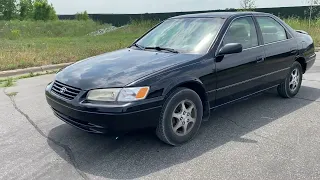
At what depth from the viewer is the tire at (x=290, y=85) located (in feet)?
17.1

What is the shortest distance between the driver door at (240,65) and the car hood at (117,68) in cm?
51

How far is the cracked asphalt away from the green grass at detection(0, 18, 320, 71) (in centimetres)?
492

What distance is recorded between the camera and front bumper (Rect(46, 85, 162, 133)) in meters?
3.11

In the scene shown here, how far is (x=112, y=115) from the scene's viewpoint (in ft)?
10.2

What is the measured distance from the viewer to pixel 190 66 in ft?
11.9

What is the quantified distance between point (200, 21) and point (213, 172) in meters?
2.27

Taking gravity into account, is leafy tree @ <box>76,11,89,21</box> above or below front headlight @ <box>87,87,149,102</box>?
above

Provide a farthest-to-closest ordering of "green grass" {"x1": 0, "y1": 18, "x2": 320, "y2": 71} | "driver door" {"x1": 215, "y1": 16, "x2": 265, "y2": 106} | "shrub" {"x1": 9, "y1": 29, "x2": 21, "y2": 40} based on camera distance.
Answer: "shrub" {"x1": 9, "y1": 29, "x2": 21, "y2": 40}, "green grass" {"x1": 0, "y1": 18, "x2": 320, "y2": 71}, "driver door" {"x1": 215, "y1": 16, "x2": 265, "y2": 106}

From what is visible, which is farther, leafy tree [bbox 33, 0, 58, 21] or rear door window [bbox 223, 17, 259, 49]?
leafy tree [bbox 33, 0, 58, 21]

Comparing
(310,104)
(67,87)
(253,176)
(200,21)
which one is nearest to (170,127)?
(253,176)

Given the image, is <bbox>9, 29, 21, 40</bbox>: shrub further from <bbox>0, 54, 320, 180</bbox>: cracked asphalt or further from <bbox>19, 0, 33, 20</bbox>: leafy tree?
<bbox>19, 0, 33, 20</bbox>: leafy tree

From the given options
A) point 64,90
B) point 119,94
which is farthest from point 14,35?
point 119,94

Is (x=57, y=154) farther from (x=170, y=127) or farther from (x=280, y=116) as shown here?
(x=280, y=116)

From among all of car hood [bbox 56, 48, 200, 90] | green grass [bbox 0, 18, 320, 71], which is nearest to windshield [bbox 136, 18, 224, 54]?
car hood [bbox 56, 48, 200, 90]
